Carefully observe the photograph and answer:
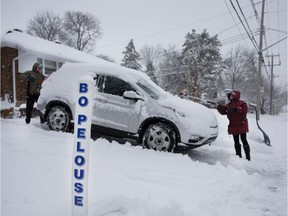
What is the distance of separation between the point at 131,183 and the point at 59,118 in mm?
3387

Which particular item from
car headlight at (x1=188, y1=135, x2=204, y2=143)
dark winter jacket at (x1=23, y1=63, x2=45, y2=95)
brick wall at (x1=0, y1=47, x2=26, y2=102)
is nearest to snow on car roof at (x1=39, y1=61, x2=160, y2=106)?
dark winter jacket at (x1=23, y1=63, x2=45, y2=95)

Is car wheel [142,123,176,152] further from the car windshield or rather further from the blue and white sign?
the blue and white sign

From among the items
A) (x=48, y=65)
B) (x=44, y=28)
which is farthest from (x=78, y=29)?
(x=48, y=65)

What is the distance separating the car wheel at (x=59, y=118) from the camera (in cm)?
585

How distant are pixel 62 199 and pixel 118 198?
57 centimetres

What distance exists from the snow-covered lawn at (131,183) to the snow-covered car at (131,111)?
0.41 m

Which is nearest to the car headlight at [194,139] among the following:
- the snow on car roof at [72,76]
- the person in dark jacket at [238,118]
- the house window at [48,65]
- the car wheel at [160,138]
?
the car wheel at [160,138]

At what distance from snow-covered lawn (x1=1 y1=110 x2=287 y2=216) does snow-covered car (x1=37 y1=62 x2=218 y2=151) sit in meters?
0.41

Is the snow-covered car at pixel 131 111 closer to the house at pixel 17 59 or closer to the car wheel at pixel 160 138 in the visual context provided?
the car wheel at pixel 160 138

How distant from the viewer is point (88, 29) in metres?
45.9

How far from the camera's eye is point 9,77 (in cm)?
1493

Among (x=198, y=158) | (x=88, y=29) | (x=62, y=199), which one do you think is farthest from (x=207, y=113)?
(x=88, y=29)

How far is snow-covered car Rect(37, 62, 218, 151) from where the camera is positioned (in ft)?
16.7

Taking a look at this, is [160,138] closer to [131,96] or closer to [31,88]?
[131,96]
